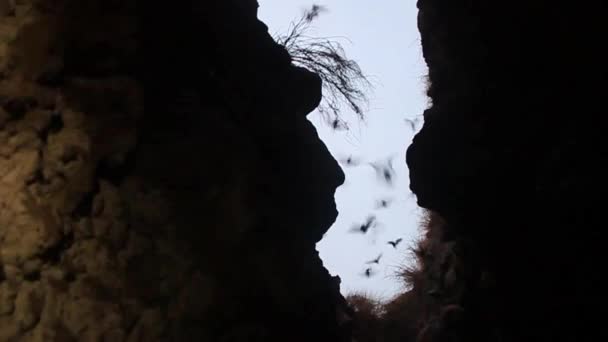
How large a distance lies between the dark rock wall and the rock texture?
3.01 m

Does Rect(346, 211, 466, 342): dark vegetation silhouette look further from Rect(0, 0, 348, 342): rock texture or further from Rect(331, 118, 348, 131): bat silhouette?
Rect(0, 0, 348, 342): rock texture

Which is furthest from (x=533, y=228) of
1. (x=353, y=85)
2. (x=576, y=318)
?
(x=353, y=85)

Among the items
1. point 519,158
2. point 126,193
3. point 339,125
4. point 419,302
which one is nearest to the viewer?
point 126,193

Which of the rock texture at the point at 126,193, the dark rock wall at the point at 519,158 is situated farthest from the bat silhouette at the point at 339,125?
the rock texture at the point at 126,193

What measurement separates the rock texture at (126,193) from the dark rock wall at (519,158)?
118 inches

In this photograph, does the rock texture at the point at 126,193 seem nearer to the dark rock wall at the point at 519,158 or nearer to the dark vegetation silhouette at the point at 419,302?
the dark rock wall at the point at 519,158

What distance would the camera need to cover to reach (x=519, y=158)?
5.86 metres

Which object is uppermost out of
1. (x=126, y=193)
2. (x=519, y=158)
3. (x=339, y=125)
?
(x=339, y=125)

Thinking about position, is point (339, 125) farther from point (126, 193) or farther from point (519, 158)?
point (126, 193)

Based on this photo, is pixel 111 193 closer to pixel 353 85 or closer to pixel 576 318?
pixel 353 85

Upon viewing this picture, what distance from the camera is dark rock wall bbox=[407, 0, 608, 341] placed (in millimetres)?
5211

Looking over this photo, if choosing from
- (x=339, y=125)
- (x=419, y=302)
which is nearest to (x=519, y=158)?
(x=339, y=125)

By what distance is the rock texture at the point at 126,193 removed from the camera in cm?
309

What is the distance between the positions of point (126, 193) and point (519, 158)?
439cm
